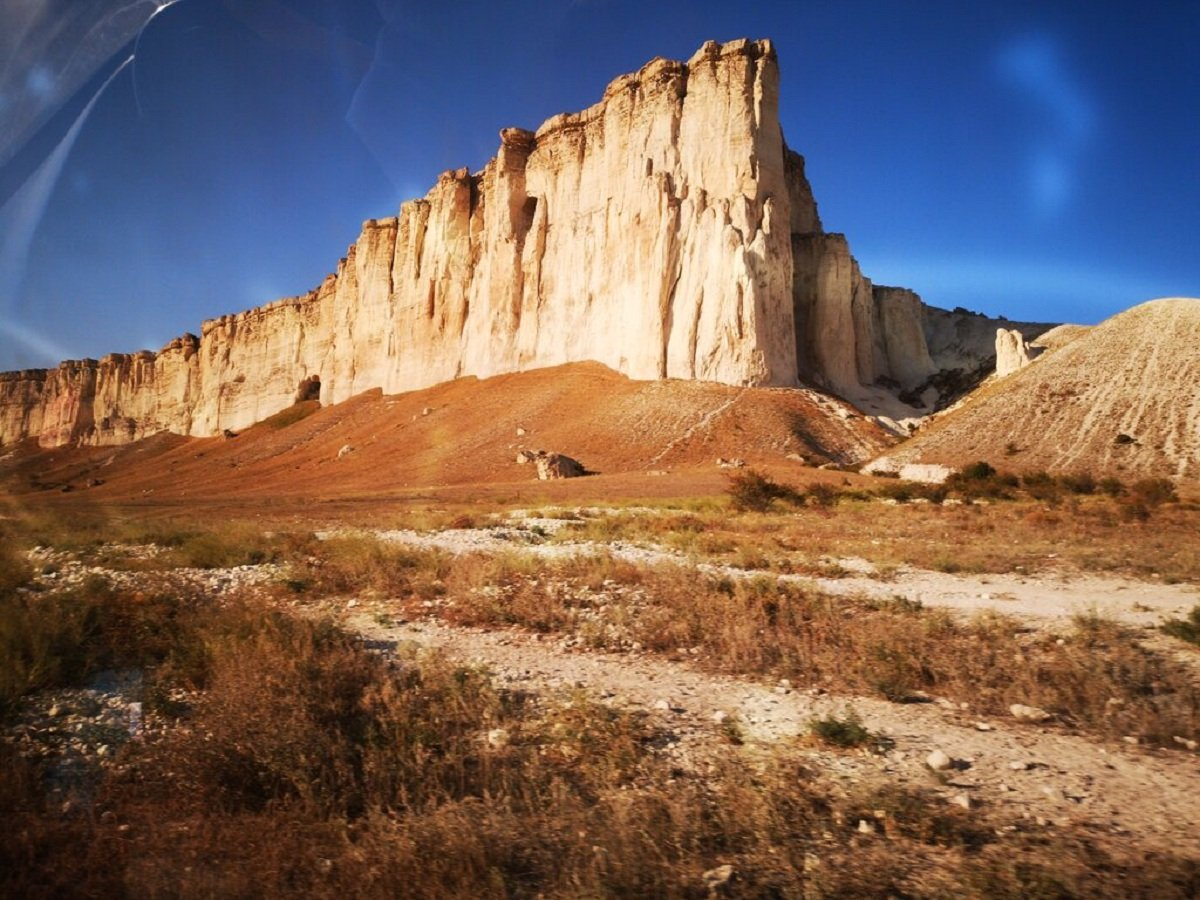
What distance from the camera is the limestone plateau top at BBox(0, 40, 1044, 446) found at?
43.8 metres

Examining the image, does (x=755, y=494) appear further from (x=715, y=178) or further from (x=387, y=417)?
(x=387, y=417)

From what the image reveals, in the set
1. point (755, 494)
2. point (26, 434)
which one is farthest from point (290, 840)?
point (26, 434)

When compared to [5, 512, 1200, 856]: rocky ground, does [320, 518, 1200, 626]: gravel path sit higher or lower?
higher

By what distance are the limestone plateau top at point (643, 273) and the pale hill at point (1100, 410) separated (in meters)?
13.2

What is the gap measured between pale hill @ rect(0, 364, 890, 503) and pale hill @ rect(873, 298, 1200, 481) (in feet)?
19.2

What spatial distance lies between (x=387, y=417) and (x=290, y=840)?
56.8m

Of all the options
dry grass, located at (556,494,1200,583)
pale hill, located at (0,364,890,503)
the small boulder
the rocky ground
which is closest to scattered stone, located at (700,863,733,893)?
the rocky ground

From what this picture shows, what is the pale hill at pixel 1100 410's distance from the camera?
27.7m

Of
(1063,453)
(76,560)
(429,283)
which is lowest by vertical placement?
(76,560)

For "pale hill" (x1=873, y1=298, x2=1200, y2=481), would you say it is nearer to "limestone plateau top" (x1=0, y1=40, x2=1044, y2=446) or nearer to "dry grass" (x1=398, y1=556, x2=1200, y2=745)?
"limestone plateau top" (x1=0, y1=40, x2=1044, y2=446)

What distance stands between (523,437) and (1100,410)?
3240 centimetres

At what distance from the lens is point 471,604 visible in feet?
24.6

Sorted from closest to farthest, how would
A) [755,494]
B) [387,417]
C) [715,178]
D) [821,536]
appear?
[821,536]
[755,494]
[715,178]
[387,417]

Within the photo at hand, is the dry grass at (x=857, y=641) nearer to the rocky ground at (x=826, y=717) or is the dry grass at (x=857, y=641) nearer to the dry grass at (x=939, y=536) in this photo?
the rocky ground at (x=826, y=717)
